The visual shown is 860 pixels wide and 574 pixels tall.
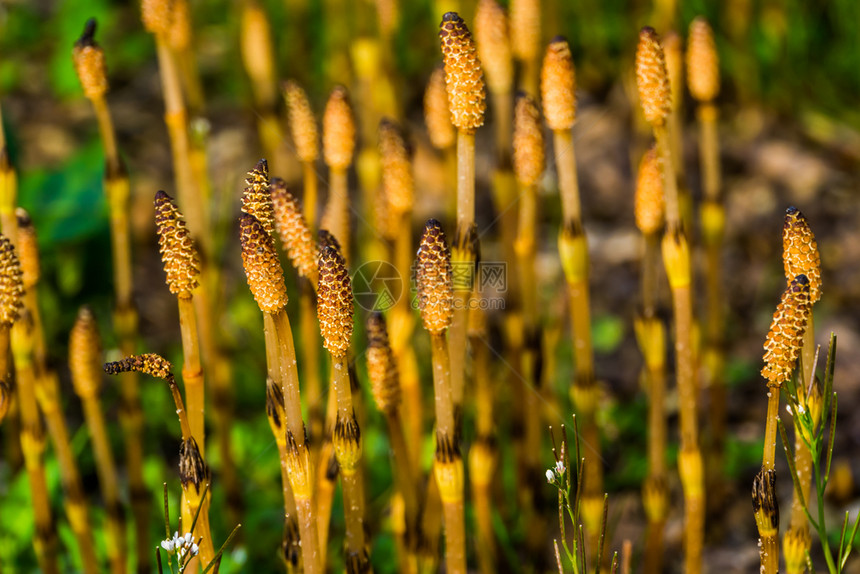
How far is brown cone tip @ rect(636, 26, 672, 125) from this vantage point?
1.12 meters

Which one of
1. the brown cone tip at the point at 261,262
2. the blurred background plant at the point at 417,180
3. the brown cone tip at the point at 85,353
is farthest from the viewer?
the blurred background plant at the point at 417,180

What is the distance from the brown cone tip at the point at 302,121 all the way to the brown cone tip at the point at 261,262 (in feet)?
1.36

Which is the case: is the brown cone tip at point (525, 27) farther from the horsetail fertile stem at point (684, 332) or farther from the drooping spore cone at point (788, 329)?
the drooping spore cone at point (788, 329)

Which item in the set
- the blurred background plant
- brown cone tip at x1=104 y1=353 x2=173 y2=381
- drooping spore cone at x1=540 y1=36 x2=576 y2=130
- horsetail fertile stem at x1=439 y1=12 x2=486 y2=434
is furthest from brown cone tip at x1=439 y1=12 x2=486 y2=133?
the blurred background plant

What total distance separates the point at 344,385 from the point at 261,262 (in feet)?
0.62

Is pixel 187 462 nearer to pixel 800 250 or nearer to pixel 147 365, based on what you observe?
pixel 147 365

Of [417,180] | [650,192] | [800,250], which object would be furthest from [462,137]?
[417,180]

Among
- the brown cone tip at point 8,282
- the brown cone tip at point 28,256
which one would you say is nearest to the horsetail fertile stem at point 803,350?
the brown cone tip at point 8,282

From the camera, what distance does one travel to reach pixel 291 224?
111 centimetres

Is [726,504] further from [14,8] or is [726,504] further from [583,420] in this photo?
[14,8]

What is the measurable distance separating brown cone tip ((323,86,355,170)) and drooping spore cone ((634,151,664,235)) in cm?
44

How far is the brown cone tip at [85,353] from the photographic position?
1.30m

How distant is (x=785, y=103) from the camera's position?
104 inches

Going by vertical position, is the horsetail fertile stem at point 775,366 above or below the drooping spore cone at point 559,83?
below
